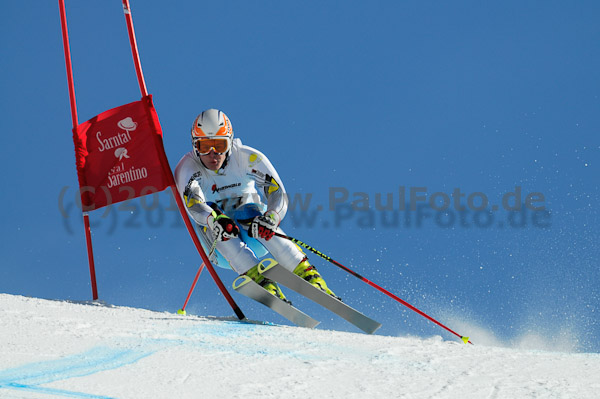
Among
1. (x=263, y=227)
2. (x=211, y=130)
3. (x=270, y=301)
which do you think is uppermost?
(x=211, y=130)

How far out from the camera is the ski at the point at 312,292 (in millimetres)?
5039

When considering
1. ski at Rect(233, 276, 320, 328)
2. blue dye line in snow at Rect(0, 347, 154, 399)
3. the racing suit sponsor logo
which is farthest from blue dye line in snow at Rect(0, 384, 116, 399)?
the racing suit sponsor logo

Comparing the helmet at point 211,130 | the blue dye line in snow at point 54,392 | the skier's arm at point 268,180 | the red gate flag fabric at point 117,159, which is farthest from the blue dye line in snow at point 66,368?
the red gate flag fabric at point 117,159

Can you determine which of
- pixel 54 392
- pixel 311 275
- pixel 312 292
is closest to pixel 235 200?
pixel 311 275

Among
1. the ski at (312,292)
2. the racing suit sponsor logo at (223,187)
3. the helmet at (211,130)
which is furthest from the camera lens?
the racing suit sponsor logo at (223,187)

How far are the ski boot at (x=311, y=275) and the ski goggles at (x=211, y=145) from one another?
4.21ft

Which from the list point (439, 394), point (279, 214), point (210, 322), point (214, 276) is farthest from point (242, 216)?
point (439, 394)

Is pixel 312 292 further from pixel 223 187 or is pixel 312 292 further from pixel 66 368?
pixel 66 368

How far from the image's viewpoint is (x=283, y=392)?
2707 mm

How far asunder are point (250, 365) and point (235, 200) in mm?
2723

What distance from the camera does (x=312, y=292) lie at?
518 cm

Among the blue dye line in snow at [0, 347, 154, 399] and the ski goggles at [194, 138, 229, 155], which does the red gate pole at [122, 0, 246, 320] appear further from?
the blue dye line in snow at [0, 347, 154, 399]

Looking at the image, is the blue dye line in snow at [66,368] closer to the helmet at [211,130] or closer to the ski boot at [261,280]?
the ski boot at [261,280]

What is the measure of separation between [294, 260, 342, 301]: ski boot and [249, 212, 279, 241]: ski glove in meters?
0.39
